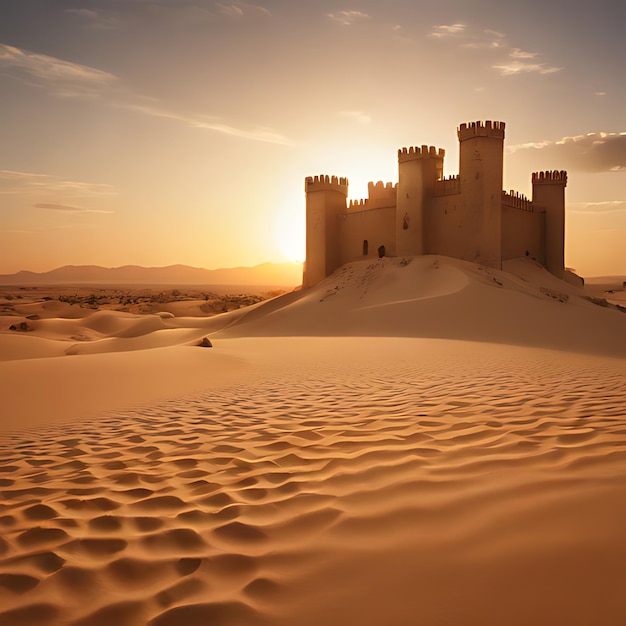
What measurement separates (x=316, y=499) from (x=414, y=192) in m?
28.2

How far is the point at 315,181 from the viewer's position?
3403 cm

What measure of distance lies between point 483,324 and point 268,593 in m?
16.3

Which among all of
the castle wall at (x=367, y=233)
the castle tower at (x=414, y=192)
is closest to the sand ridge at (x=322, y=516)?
the castle tower at (x=414, y=192)

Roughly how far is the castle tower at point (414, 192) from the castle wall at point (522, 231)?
16.7 feet

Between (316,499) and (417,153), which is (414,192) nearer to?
(417,153)

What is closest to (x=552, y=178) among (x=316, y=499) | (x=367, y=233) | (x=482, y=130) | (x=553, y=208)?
(x=553, y=208)

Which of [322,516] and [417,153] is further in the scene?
[417,153]

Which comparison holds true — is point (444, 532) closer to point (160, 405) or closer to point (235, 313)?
point (160, 405)

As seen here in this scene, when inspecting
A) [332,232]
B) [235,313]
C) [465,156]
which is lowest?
[235,313]

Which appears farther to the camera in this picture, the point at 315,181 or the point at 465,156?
the point at 315,181

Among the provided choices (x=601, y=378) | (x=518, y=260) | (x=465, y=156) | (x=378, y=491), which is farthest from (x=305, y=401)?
(x=518, y=260)

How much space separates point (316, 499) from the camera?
2852mm

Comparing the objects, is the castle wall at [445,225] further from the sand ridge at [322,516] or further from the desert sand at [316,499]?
the sand ridge at [322,516]

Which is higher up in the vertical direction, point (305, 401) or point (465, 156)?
point (465, 156)
